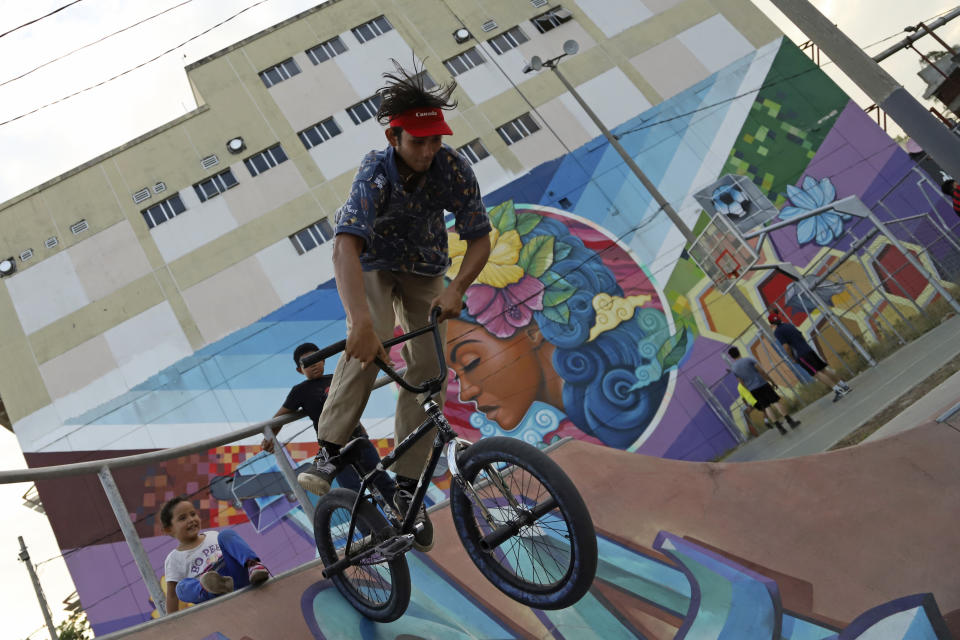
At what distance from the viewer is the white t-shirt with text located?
4.66 meters

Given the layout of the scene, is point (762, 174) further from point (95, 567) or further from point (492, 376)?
point (95, 567)

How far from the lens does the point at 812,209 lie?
66.1ft

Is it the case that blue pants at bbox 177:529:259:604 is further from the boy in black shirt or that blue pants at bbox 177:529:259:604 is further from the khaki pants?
the khaki pants

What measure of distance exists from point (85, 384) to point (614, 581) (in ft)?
57.7

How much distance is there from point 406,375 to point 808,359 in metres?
9.38

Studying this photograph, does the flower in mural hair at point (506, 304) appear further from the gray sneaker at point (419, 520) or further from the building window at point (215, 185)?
the gray sneaker at point (419, 520)

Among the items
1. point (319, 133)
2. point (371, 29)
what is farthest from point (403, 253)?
point (371, 29)

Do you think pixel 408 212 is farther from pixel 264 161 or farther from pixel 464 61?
pixel 464 61

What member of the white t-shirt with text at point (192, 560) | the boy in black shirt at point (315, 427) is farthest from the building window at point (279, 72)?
the white t-shirt with text at point (192, 560)

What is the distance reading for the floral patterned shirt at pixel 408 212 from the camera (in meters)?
3.25

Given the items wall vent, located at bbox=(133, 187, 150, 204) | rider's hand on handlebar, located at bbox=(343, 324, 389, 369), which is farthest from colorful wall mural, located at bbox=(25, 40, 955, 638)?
rider's hand on handlebar, located at bbox=(343, 324, 389, 369)

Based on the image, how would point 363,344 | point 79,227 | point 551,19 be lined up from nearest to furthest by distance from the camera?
point 363,344, point 79,227, point 551,19

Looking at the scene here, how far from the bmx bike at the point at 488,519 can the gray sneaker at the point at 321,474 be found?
0.06 metres

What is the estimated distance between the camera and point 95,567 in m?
15.5
